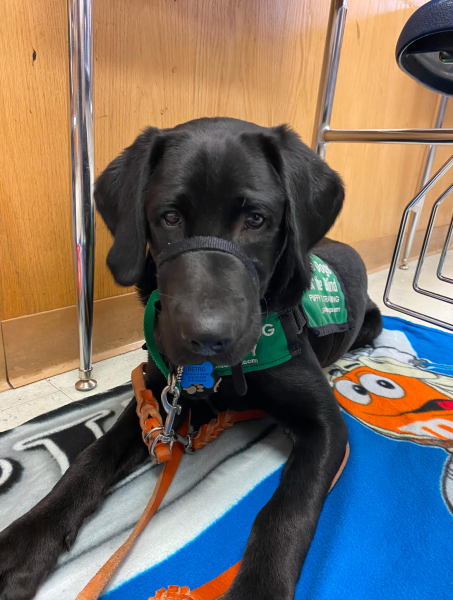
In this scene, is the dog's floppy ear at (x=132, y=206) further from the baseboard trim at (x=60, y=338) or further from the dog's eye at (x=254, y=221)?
the baseboard trim at (x=60, y=338)

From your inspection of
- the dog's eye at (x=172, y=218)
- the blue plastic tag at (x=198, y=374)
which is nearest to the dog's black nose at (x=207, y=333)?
the blue plastic tag at (x=198, y=374)

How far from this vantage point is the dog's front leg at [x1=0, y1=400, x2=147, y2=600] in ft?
2.41

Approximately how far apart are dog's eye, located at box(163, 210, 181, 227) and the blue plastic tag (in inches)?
12.6

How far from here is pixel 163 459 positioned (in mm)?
931

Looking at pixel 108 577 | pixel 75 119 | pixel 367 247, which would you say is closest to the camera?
pixel 108 577

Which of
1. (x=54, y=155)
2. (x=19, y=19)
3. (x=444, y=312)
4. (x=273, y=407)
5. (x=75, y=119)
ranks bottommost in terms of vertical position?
(x=444, y=312)

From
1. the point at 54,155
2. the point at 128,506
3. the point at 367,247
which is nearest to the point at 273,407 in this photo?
the point at 128,506

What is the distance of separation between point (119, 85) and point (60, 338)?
1.00m

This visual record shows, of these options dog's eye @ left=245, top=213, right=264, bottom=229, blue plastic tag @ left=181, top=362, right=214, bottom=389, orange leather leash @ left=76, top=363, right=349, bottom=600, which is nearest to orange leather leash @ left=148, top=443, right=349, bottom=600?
orange leather leash @ left=76, top=363, right=349, bottom=600

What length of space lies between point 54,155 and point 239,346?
1.09 m

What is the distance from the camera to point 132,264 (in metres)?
0.96

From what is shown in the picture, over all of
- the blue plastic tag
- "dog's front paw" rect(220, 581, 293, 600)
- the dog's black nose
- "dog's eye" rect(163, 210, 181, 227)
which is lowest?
"dog's front paw" rect(220, 581, 293, 600)

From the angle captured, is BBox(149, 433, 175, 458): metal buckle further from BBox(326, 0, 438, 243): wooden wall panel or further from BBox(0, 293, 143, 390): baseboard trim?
BBox(326, 0, 438, 243): wooden wall panel

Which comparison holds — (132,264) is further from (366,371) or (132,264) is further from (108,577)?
(366,371)
